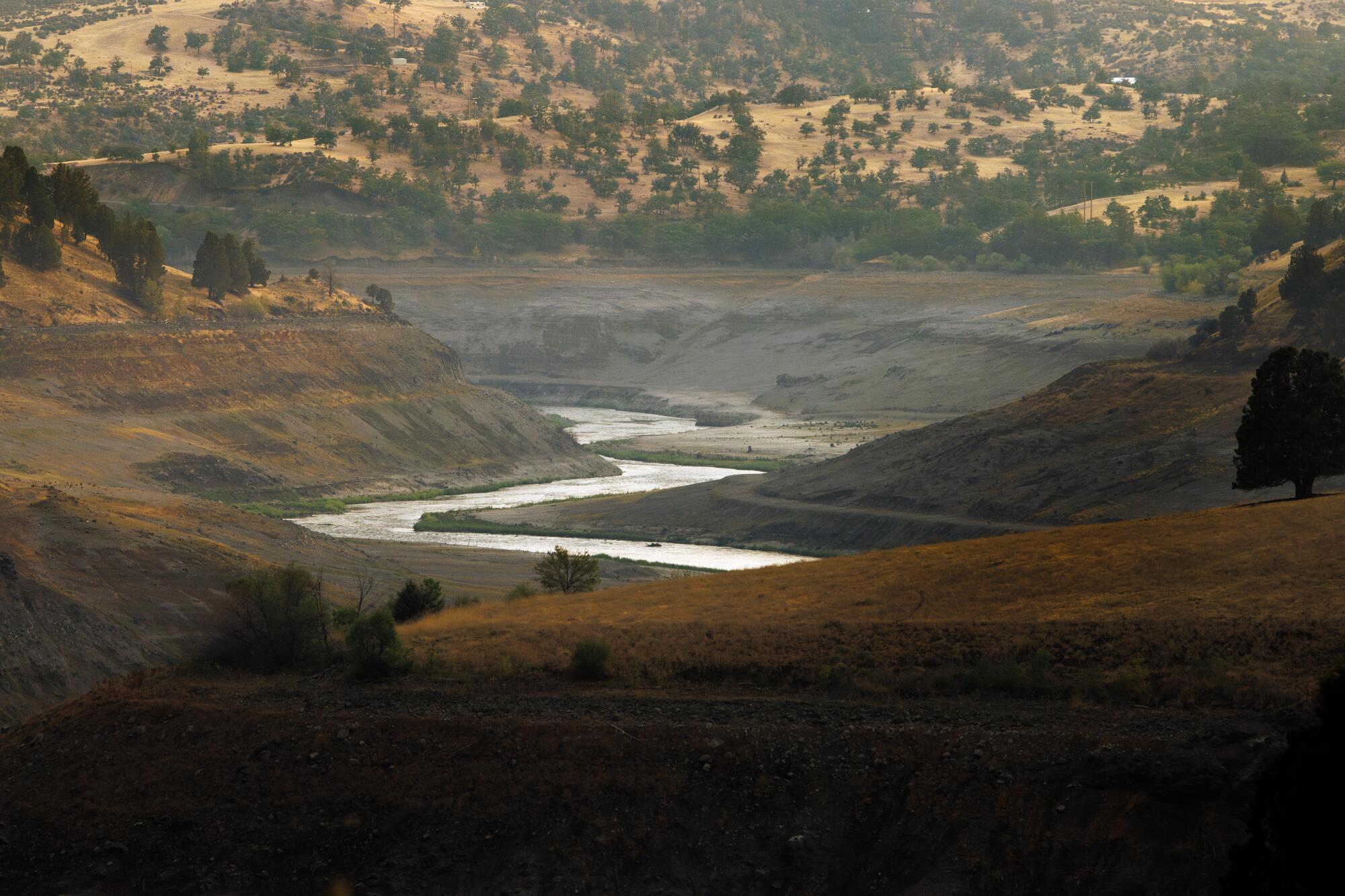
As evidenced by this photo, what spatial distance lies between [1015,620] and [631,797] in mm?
11336

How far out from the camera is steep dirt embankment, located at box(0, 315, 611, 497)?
100 m

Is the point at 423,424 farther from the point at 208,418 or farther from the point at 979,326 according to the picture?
the point at 979,326

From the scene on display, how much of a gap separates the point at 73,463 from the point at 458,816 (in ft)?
217

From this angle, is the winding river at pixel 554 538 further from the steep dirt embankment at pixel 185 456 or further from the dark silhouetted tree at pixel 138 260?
the dark silhouetted tree at pixel 138 260

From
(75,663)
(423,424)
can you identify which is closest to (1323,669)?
(75,663)

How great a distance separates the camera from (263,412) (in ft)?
381

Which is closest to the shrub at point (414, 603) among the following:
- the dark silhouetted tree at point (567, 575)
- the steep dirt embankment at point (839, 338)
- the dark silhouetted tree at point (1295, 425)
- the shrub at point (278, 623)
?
the shrub at point (278, 623)

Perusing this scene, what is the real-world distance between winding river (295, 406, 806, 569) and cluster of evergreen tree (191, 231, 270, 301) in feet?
98.1

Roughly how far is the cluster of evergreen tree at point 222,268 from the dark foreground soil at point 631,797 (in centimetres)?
9830

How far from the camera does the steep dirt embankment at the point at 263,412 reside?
100 metres

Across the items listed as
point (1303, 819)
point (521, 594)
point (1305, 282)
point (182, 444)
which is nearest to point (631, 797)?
point (1303, 819)

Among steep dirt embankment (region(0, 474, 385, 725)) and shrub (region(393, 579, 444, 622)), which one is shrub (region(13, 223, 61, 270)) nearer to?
steep dirt embankment (region(0, 474, 385, 725))

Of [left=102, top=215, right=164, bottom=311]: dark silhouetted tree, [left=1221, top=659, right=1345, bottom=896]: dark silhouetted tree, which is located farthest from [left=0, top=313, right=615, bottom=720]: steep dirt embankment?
[left=1221, top=659, right=1345, bottom=896]: dark silhouetted tree

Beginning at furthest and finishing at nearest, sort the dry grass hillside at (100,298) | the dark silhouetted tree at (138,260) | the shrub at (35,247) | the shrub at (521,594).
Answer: the dark silhouetted tree at (138,260)
the shrub at (35,247)
the dry grass hillside at (100,298)
the shrub at (521,594)
